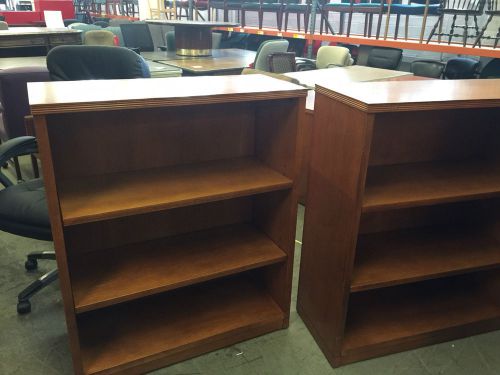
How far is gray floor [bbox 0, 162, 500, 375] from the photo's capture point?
149cm

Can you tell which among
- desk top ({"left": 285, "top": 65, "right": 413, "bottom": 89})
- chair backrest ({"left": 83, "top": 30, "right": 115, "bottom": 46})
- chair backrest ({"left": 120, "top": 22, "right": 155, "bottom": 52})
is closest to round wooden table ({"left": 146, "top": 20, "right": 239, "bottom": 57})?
chair backrest ({"left": 83, "top": 30, "right": 115, "bottom": 46})

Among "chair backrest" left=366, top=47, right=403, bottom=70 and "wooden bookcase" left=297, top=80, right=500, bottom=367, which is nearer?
"wooden bookcase" left=297, top=80, right=500, bottom=367

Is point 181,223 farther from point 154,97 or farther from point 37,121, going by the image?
point 37,121

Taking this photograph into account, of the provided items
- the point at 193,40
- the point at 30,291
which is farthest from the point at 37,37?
the point at 30,291

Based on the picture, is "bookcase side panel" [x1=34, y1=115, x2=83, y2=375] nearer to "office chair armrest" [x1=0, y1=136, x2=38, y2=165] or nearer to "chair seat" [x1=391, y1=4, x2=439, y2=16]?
"office chair armrest" [x1=0, y1=136, x2=38, y2=165]

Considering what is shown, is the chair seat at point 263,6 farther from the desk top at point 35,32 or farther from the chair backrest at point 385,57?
the desk top at point 35,32

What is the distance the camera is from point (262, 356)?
A: 1.56 metres

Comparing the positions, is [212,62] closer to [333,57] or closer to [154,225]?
[333,57]

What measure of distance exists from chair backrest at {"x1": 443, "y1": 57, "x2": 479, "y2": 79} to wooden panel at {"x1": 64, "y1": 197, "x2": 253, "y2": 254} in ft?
10.5

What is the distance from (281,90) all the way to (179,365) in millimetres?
1030

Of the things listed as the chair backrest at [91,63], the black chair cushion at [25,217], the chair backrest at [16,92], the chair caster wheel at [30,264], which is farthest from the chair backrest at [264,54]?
the black chair cushion at [25,217]

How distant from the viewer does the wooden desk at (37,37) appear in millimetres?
4758

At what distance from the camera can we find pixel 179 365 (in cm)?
151

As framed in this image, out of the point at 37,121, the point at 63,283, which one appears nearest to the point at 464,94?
the point at 37,121
